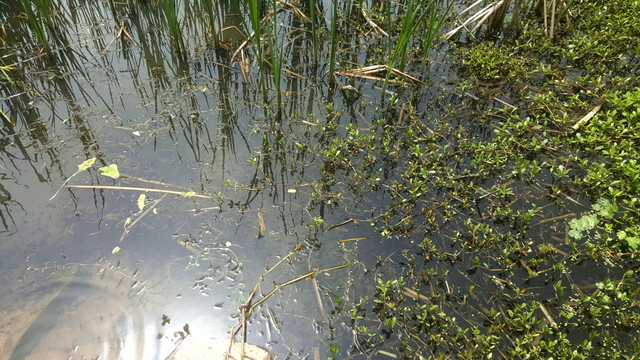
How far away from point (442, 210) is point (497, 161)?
0.64 metres

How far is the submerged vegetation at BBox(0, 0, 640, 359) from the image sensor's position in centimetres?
209

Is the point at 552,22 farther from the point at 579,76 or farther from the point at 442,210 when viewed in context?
the point at 442,210

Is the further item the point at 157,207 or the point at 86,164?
the point at 86,164

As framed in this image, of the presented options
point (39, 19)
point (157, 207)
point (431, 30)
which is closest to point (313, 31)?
point (431, 30)

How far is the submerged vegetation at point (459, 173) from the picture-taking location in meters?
2.09

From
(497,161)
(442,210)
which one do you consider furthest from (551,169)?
(442,210)

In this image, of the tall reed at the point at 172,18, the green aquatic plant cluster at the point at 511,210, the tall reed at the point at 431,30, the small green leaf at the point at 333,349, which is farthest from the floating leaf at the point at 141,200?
the tall reed at the point at 431,30

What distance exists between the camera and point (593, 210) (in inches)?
102

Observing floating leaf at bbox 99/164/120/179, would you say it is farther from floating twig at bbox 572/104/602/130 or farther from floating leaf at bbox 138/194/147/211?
floating twig at bbox 572/104/602/130

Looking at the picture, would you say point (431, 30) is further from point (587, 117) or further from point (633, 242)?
point (633, 242)

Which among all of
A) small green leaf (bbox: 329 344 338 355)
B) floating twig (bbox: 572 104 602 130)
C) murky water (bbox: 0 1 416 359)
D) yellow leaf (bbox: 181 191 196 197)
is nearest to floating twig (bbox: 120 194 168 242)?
murky water (bbox: 0 1 416 359)

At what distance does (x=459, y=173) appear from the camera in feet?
9.48

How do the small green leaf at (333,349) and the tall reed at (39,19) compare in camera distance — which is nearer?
the small green leaf at (333,349)

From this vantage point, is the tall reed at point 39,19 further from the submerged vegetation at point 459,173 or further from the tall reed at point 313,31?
the tall reed at point 313,31
